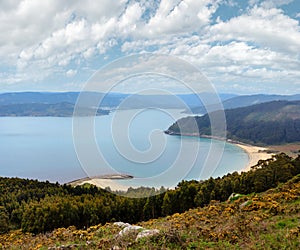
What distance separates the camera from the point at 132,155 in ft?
34.0

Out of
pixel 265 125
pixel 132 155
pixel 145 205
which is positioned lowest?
pixel 265 125

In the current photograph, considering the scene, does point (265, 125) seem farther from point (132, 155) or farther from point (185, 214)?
point (132, 155)

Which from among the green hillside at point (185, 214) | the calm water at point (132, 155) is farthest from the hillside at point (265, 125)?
the green hillside at point (185, 214)

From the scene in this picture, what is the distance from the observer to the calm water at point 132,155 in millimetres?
10789

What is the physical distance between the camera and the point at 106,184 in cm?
1716

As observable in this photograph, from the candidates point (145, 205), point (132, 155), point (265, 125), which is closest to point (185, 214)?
point (132, 155)

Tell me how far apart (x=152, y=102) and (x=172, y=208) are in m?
17.7

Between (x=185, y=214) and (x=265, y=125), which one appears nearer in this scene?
(x=185, y=214)

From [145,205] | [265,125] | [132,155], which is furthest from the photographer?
[265,125]

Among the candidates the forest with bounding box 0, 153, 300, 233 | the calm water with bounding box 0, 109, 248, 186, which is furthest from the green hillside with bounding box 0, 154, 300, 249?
the calm water with bounding box 0, 109, 248, 186

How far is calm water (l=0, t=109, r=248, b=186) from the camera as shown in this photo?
1079 cm

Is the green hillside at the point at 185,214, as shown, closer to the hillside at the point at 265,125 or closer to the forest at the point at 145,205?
the forest at the point at 145,205

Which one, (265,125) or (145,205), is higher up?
(145,205)

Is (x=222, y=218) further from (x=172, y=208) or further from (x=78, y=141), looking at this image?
(x=172, y=208)
